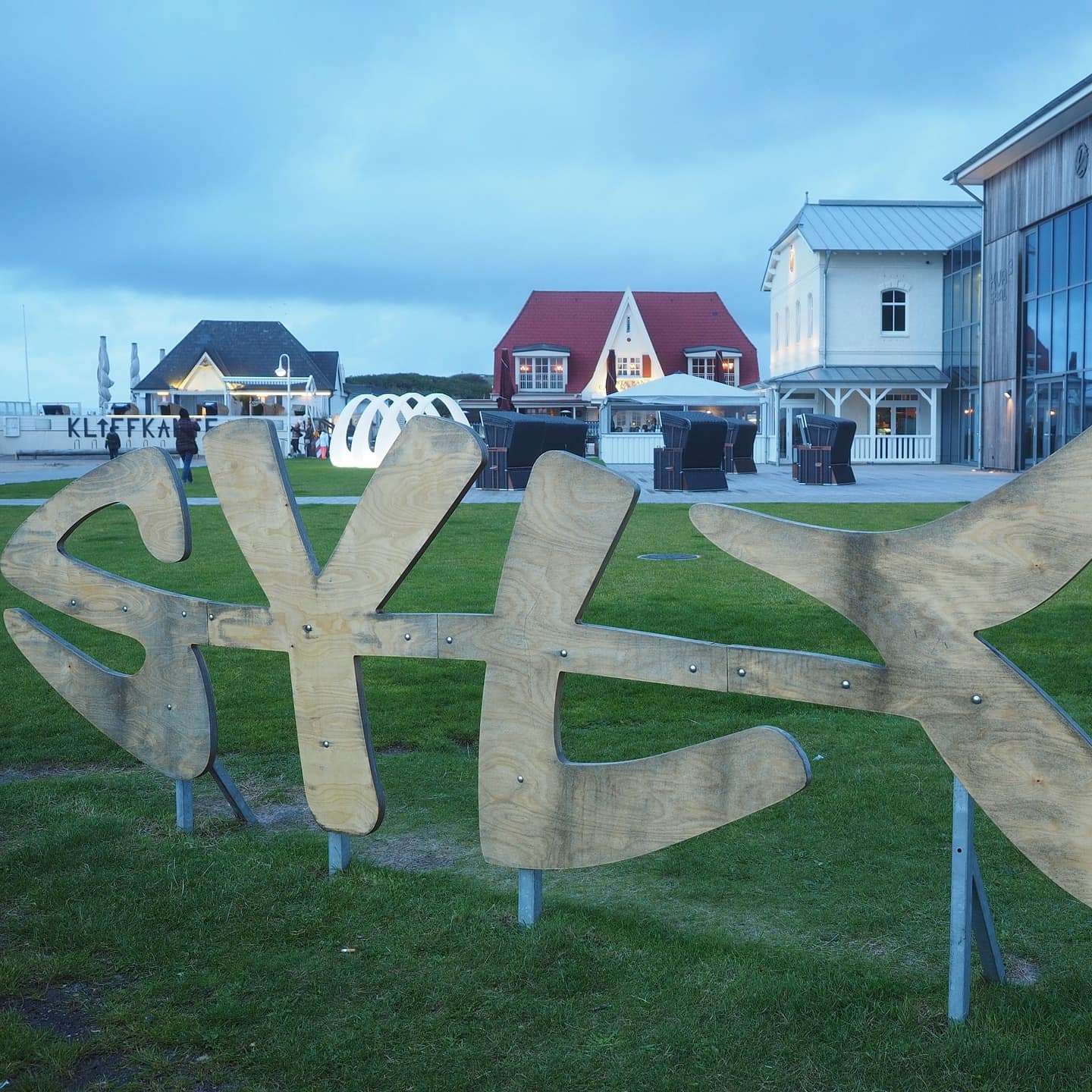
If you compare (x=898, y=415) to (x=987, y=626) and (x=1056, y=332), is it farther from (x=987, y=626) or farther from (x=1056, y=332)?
(x=987, y=626)

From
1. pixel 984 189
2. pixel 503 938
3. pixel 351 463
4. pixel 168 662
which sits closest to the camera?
pixel 503 938

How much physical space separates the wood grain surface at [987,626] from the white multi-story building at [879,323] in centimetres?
3391

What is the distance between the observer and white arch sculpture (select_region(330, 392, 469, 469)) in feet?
102

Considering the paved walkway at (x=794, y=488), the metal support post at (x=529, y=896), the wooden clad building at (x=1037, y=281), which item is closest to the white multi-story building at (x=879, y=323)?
the paved walkway at (x=794, y=488)

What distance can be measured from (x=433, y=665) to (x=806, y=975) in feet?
14.6

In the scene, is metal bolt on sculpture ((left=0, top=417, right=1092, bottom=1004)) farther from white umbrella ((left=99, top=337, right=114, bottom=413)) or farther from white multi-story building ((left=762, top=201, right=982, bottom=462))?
white umbrella ((left=99, top=337, right=114, bottom=413))

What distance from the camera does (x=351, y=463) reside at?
34.6m

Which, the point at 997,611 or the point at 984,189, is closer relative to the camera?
the point at 997,611

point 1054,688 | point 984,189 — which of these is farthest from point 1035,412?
point 1054,688

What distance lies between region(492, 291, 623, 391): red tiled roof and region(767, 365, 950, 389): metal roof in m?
19.0

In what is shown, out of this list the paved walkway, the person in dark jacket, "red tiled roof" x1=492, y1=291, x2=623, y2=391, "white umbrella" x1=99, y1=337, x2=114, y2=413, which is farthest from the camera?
"red tiled roof" x1=492, y1=291, x2=623, y2=391

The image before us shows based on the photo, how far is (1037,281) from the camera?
92.7 ft

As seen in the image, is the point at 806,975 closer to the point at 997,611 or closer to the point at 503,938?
the point at 503,938

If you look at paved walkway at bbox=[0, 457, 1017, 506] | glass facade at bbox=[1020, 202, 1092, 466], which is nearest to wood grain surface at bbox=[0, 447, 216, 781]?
paved walkway at bbox=[0, 457, 1017, 506]
